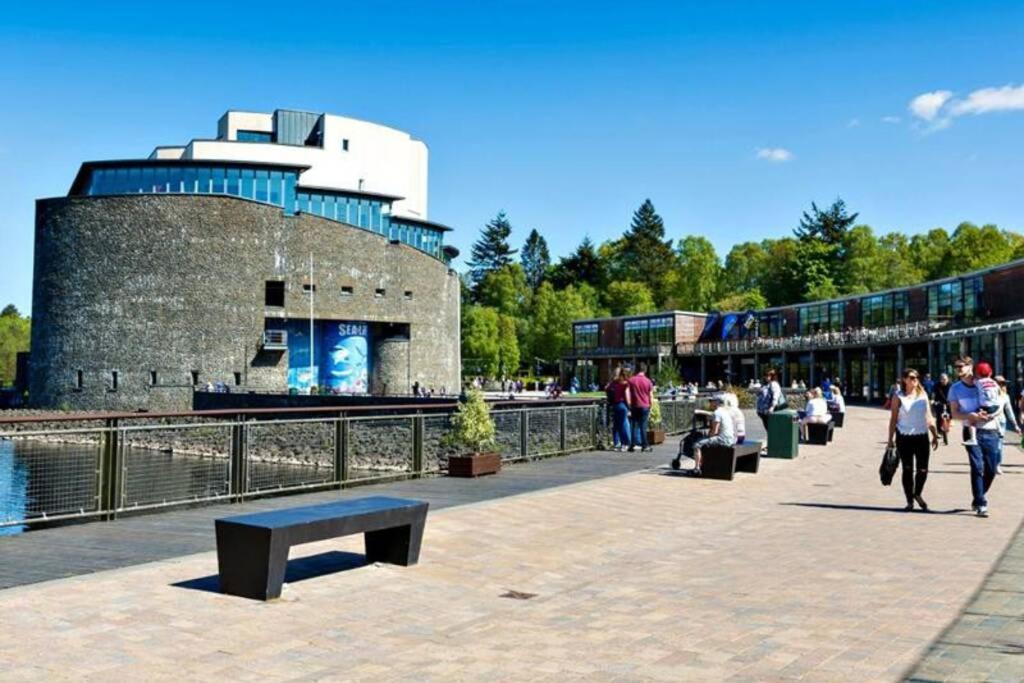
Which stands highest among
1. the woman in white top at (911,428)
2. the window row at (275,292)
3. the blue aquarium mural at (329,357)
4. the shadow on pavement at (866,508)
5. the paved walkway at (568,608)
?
the window row at (275,292)

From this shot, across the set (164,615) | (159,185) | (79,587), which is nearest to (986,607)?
(164,615)

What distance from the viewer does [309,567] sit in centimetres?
770

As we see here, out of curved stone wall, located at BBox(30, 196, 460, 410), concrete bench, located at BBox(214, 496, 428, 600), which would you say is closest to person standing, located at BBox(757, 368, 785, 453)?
concrete bench, located at BBox(214, 496, 428, 600)

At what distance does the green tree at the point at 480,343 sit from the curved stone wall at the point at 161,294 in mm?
34750

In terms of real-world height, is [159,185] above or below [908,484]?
above

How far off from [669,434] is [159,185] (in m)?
50.3

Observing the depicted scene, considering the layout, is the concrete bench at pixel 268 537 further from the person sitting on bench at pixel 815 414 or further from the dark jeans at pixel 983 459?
the person sitting on bench at pixel 815 414

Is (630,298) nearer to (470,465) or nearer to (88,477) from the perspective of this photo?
(470,465)

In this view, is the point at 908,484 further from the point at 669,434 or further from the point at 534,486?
the point at 669,434

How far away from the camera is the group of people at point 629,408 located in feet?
63.2

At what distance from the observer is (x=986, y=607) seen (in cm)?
649

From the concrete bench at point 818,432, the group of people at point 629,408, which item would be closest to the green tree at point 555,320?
the concrete bench at point 818,432

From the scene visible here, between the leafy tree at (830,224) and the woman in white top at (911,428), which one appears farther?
the leafy tree at (830,224)

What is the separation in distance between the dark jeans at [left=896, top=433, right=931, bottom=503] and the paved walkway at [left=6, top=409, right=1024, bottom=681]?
75cm
